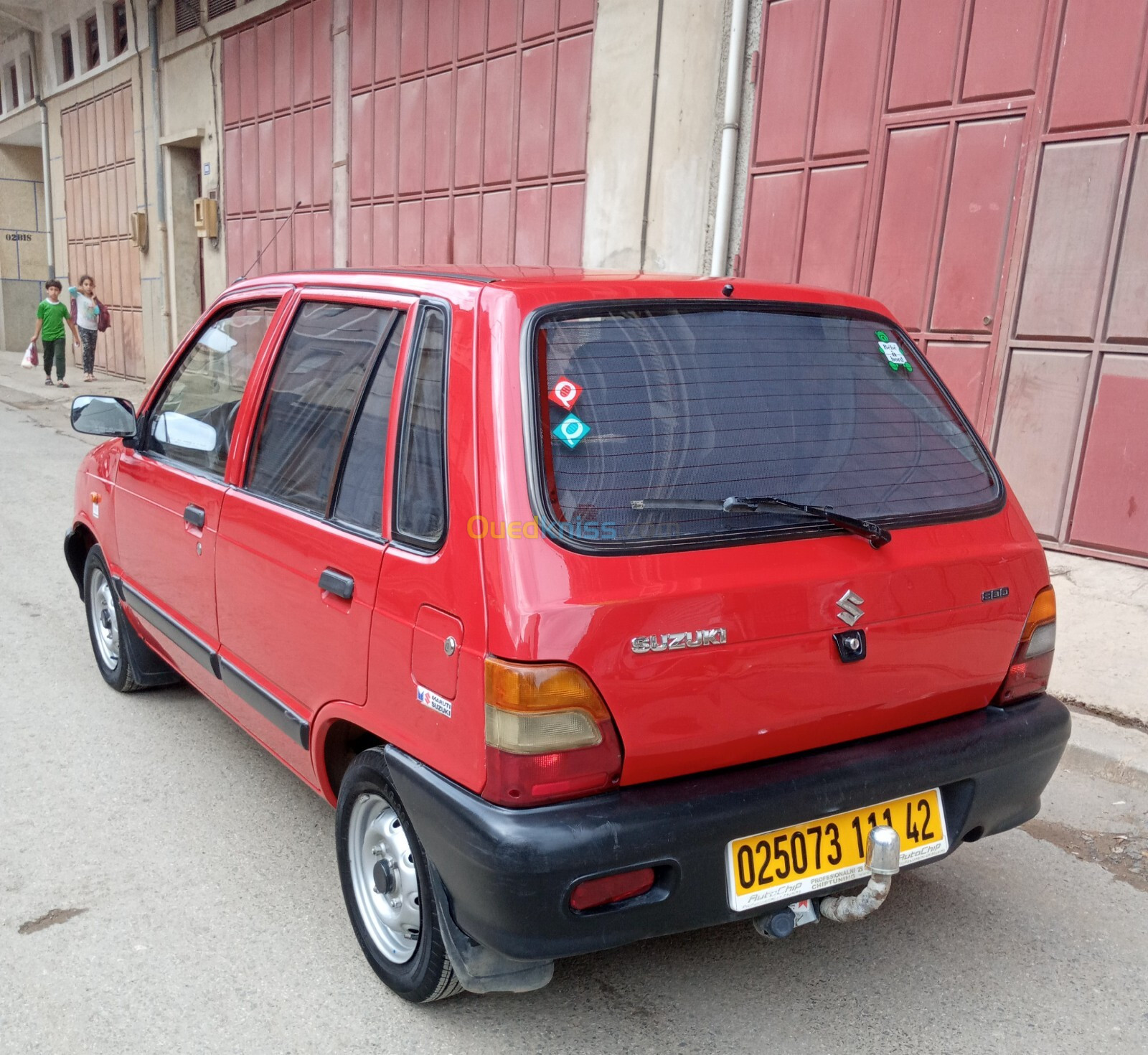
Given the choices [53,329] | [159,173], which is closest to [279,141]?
[159,173]

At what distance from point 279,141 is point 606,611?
1371 centimetres

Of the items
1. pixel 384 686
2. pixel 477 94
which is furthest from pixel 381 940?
pixel 477 94

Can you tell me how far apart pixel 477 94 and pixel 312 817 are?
29.1ft

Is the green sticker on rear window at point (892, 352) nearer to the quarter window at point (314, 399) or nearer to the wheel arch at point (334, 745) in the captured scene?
the quarter window at point (314, 399)

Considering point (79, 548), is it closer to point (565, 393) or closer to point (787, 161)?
point (565, 393)

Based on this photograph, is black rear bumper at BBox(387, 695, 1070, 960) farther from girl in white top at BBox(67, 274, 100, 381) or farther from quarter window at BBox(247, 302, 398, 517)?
girl in white top at BBox(67, 274, 100, 381)

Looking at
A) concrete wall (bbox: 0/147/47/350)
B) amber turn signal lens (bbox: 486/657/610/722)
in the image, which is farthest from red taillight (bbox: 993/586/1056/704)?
concrete wall (bbox: 0/147/47/350)

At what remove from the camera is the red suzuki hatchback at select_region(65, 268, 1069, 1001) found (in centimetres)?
199

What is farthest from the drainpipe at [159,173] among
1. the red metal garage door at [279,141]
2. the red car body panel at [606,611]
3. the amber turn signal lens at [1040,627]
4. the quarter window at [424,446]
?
the amber turn signal lens at [1040,627]

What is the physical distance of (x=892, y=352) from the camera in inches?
105

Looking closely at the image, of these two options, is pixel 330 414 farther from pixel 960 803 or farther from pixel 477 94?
pixel 477 94

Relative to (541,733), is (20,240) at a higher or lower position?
higher

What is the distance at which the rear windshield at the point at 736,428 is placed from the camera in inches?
83.2

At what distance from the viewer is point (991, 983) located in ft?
8.51
